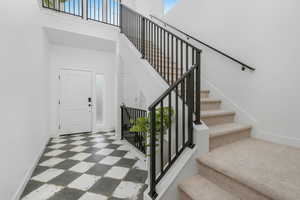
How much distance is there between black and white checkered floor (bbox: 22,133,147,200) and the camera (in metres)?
1.72

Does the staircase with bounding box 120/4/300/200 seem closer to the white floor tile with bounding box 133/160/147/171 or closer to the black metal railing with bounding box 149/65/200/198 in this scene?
Result: the black metal railing with bounding box 149/65/200/198

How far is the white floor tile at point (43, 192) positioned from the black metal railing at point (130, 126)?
4.43 feet

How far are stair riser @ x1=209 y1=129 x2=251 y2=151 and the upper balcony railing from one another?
12.9ft

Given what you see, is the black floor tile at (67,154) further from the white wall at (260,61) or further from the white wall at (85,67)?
the white wall at (260,61)

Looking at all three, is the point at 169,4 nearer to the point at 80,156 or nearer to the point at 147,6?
the point at 147,6

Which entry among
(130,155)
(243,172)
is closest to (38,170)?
(130,155)

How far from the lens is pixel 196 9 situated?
3.21m

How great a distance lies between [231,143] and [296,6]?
6.17 feet

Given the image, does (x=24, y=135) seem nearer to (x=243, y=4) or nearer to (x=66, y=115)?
(x=66, y=115)

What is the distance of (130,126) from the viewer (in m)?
3.62

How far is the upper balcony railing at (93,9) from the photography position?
361cm

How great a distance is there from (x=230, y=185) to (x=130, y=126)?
2.68m

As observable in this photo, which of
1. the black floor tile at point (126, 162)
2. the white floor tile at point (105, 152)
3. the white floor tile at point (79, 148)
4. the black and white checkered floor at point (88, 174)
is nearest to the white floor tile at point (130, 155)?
the black and white checkered floor at point (88, 174)

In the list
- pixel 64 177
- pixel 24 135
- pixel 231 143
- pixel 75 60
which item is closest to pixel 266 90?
pixel 231 143
